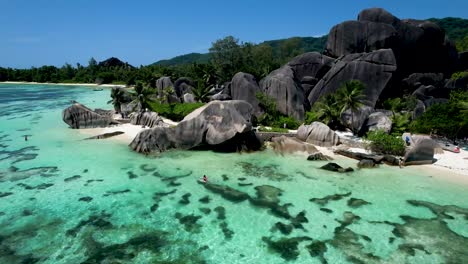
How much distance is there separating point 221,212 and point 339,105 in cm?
2289

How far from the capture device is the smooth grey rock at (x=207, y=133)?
3127 centimetres

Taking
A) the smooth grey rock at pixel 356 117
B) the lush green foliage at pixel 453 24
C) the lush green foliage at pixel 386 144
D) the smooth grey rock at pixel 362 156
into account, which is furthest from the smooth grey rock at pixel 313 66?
the lush green foliage at pixel 453 24

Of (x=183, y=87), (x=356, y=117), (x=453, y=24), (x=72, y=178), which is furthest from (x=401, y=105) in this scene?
(x=453, y=24)

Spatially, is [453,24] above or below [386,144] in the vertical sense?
above

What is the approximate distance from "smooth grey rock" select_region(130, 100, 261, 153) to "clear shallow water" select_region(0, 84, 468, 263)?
1.79 meters

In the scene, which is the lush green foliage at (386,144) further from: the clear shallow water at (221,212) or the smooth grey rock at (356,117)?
the smooth grey rock at (356,117)

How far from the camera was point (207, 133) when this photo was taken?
104ft

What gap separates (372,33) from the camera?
55.1m

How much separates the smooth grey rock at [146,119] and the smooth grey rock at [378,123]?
25097 millimetres

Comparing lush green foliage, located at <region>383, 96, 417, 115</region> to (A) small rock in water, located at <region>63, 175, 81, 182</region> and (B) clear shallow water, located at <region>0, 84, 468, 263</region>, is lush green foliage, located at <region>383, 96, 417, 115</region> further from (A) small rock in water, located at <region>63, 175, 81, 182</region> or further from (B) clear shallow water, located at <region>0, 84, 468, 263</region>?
(A) small rock in water, located at <region>63, 175, 81, 182</region>

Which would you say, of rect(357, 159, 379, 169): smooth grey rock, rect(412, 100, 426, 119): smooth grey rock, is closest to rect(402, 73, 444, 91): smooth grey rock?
rect(412, 100, 426, 119): smooth grey rock

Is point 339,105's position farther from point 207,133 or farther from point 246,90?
point 207,133

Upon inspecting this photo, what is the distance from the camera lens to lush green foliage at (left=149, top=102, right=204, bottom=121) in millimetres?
44716

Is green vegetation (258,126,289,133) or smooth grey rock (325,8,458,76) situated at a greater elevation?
smooth grey rock (325,8,458,76)
